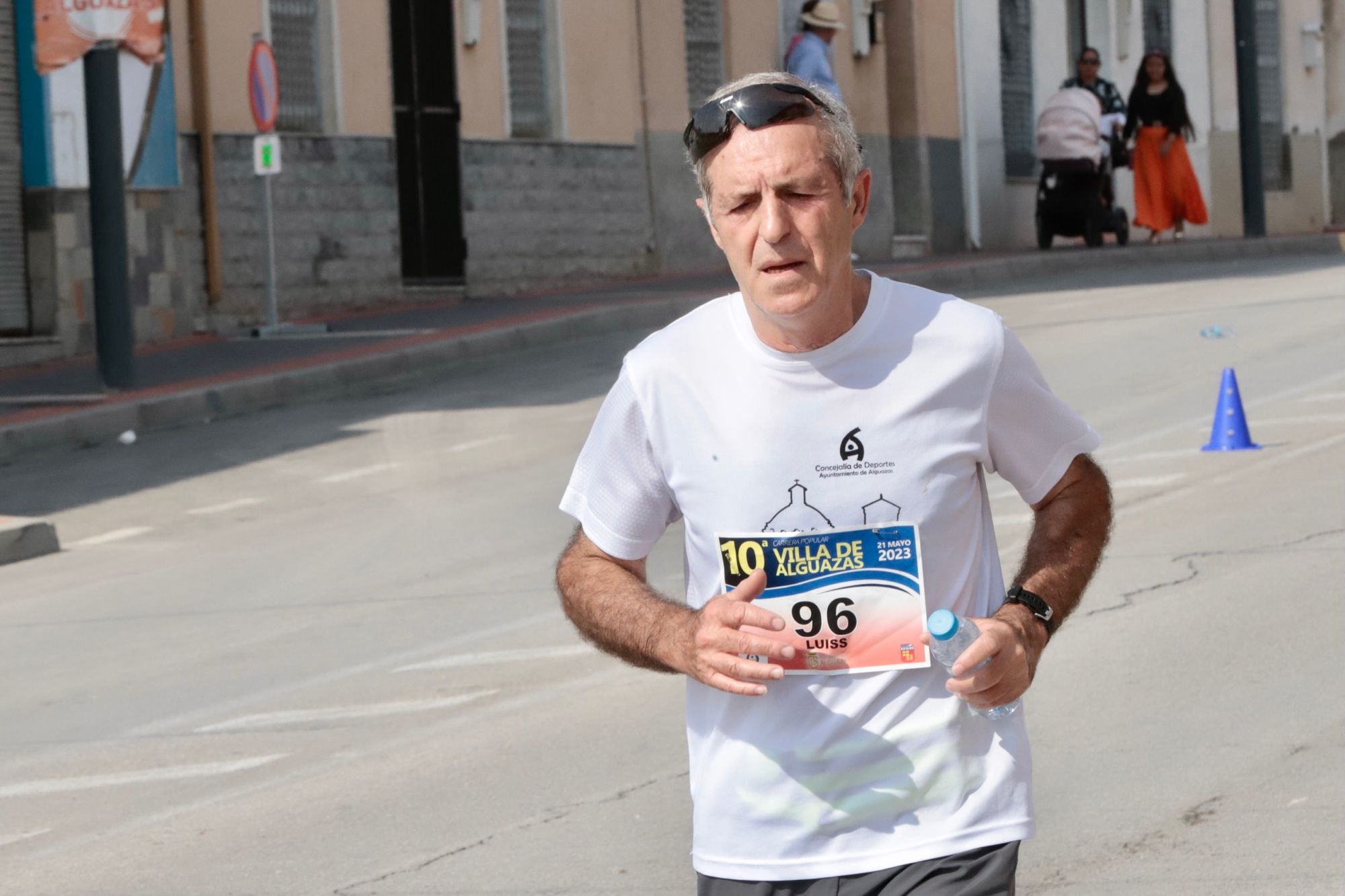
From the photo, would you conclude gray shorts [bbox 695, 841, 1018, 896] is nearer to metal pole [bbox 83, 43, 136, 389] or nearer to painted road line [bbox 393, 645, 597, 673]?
painted road line [bbox 393, 645, 597, 673]

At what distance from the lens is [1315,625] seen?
7.51 meters

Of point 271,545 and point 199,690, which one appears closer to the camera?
point 199,690

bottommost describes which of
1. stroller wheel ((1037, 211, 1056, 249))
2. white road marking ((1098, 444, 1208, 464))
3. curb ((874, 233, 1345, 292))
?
white road marking ((1098, 444, 1208, 464))

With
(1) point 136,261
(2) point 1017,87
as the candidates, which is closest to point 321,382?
(1) point 136,261

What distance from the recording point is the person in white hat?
24.3 m

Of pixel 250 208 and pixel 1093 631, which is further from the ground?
pixel 250 208

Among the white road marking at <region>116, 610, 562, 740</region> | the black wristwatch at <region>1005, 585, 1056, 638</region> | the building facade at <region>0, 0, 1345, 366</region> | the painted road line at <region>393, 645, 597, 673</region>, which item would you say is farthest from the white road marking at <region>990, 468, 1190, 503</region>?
the black wristwatch at <region>1005, 585, 1056, 638</region>

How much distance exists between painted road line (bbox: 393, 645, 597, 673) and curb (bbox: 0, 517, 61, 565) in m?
3.41

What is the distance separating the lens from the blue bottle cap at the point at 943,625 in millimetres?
2973

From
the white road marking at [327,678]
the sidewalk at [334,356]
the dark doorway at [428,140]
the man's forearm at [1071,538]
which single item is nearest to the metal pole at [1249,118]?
the sidewalk at [334,356]

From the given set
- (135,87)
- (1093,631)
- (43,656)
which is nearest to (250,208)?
(135,87)

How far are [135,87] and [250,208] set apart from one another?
166 centimetres

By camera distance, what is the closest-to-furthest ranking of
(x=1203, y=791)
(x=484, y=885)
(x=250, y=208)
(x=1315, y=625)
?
(x=484, y=885), (x=1203, y=791), (x=1315, y=625), (x=250, y=208)

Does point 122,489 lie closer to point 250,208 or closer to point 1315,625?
point 1315,625
